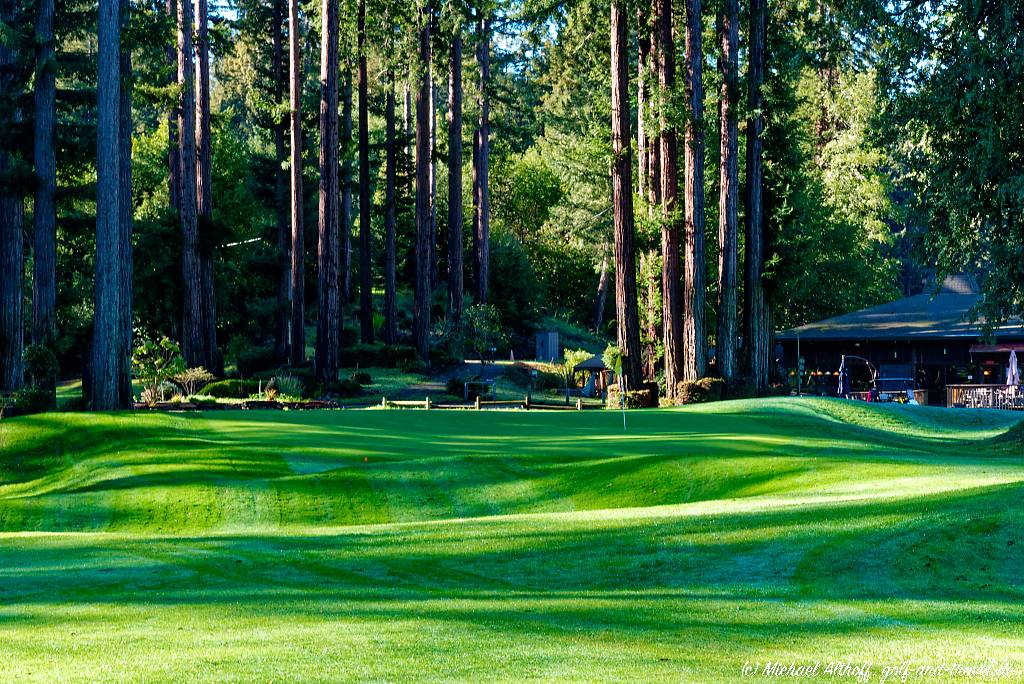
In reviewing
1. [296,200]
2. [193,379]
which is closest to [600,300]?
[296,200]

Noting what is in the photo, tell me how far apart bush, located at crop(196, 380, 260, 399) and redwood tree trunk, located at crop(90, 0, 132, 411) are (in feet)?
32.4

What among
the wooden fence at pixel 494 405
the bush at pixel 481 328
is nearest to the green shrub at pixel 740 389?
the wooden fence at pixel 494 405

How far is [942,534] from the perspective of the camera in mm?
12305

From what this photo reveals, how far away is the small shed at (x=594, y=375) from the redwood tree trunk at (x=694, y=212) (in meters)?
7.46

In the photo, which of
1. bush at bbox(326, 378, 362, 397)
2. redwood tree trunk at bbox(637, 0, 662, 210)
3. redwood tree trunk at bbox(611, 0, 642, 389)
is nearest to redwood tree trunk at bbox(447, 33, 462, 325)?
redwood tree trunk at bbox(637, 0, 662, 210)

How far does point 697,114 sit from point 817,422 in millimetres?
12799

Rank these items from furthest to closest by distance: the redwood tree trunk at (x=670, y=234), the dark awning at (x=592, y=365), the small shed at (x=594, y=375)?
1. the dark awning at (x=592, y=365)
2. the small shed at (x=594, y=375)
3. the redwood tree trunk at (x=670, y=234)

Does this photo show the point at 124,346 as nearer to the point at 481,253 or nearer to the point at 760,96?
the point at 760,96

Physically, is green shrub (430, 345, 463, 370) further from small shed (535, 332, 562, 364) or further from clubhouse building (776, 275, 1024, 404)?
clubhouse building (776, 275, 1024, 404)

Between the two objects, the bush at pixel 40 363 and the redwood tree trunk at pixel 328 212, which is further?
the redwood tree trunk at pixel 328 212

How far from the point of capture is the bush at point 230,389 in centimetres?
3844

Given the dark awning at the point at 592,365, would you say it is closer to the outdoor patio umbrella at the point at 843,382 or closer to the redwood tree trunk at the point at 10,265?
the outdoor patio umbrella at the point at 843,382

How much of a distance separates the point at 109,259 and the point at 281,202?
87.6ft

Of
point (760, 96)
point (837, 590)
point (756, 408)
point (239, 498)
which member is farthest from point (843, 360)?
point (837, 590)
